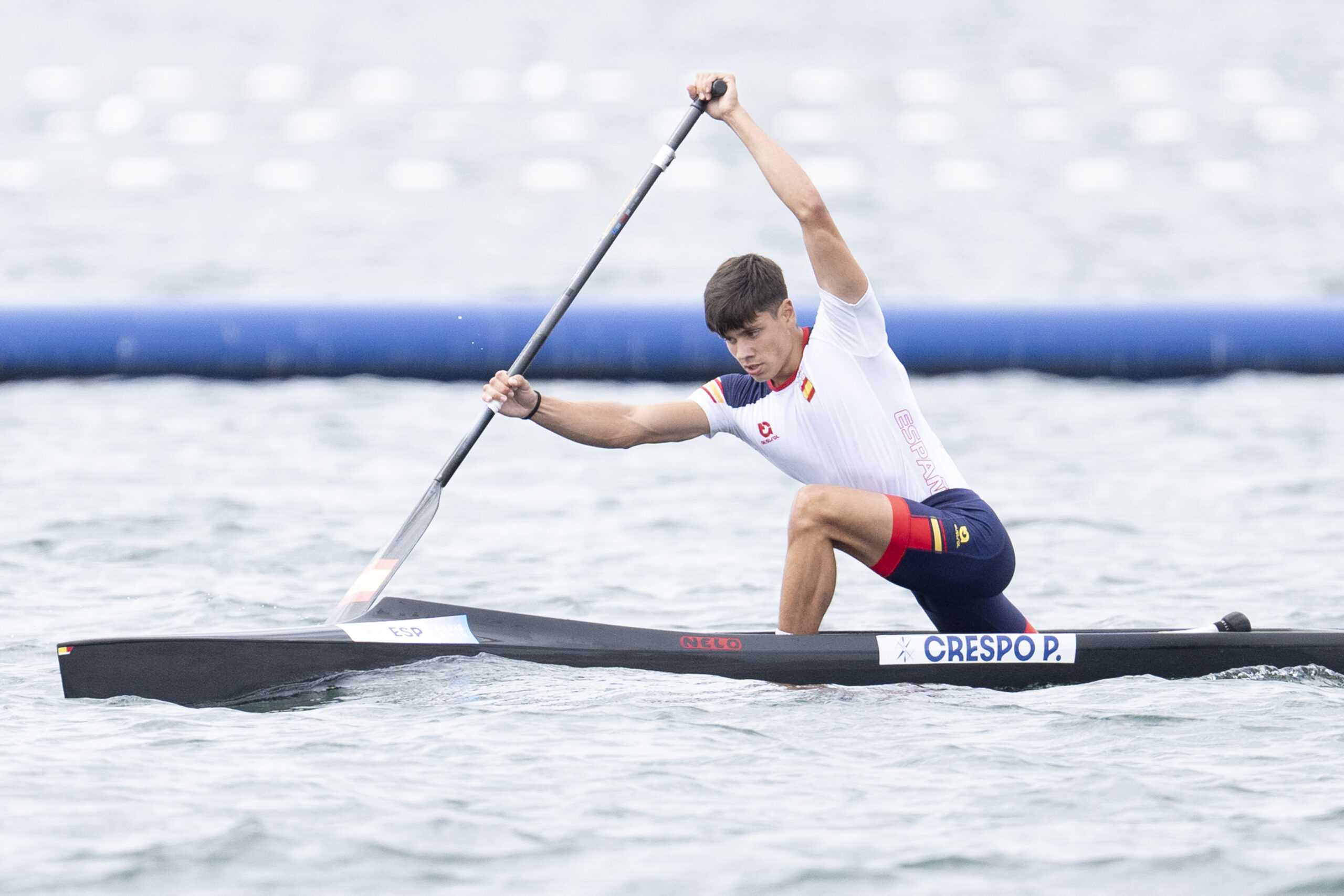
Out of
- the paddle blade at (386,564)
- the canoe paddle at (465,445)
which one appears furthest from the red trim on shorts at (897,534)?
the paddle blade at (386,564)

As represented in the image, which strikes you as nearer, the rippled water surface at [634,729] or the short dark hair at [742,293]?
the rippled water surface at [634,729]

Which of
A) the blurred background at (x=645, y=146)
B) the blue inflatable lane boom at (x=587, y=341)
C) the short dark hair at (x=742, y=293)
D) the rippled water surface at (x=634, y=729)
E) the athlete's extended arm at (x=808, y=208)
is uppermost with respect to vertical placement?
the blurred background at (x=645, y=146)

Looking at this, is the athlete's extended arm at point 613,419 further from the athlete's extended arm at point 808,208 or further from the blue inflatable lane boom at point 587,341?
the blue inflatable lane boom at point 587,341

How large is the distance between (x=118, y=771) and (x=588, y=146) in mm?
14250

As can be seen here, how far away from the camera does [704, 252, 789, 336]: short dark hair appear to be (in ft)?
12.6

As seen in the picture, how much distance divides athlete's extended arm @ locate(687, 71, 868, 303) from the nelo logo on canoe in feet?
2.71

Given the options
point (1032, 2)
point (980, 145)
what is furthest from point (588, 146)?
point (1032, 2)

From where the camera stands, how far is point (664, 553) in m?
6.09

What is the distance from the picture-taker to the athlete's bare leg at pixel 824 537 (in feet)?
12.7

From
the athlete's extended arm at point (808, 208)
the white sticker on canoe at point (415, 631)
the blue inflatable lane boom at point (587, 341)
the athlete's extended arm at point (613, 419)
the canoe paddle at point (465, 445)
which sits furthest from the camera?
the blue inflatable lane boom at point (587, 341)

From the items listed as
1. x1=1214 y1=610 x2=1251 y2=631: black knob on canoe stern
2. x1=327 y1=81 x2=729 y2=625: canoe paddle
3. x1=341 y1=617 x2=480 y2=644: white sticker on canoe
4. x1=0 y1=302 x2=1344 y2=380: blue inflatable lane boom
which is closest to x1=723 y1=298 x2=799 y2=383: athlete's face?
x1=327 y1=81 x2=729 y2=625: canoe paddle

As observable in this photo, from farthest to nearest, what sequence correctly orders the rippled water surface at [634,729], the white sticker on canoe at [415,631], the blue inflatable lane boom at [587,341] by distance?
1. the blue inflatable lane boom at [587,341]
2. the white sticker on canoe at [415,631]
3. the rippled water surface at [634,729]

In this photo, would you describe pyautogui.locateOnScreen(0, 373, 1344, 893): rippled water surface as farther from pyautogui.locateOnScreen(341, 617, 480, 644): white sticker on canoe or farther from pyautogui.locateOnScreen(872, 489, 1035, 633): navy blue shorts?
pyautogui.locateOnScreen(872, 489, 1035, 633): navy blue shorts

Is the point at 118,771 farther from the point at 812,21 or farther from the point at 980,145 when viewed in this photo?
the point at 812,21
